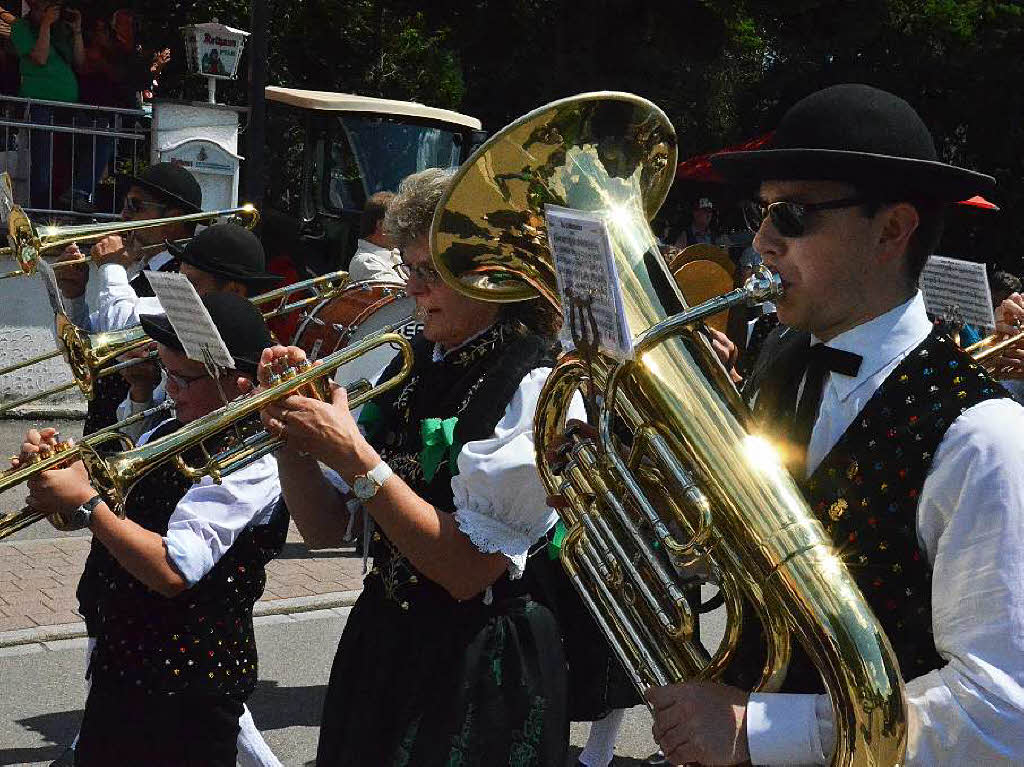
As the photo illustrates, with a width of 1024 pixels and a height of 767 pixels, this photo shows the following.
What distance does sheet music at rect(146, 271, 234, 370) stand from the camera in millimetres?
2689

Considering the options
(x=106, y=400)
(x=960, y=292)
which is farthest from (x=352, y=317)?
(x=960, y=292)

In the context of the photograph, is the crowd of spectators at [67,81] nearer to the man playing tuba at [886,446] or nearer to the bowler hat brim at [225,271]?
the bowler hat brim at [225,271]

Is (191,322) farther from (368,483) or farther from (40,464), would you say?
(368,483)

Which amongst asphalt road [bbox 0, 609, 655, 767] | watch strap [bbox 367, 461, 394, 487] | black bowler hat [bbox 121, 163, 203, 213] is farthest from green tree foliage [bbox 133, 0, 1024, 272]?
watch strap [bbox 367, 461, 394, 487]

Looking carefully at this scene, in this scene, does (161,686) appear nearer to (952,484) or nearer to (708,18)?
(952,484)

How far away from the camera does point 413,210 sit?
107 inches

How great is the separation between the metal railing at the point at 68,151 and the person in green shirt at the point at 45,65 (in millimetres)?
11

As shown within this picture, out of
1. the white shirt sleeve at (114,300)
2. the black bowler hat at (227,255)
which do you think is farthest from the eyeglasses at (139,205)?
the black bowler hat at (227,255)

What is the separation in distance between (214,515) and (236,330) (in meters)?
0.47

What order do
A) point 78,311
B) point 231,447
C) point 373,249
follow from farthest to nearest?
point 373,249
point 78,311
point 231,447

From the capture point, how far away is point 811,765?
1.71m

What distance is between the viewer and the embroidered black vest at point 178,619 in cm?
295

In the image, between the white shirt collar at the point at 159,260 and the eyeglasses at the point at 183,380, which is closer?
the eyeglasses at the point at 183,380

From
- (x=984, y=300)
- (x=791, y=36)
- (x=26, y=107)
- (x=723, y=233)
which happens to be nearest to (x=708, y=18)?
(x=791, y=36)
